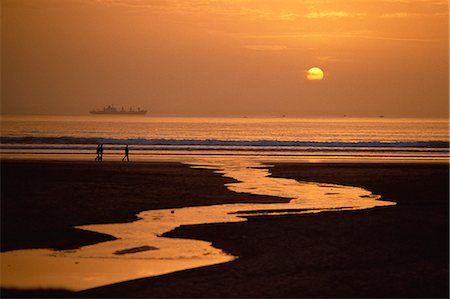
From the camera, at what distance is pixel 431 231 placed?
17.7 m

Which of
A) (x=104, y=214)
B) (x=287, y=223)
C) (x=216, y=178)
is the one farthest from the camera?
(x=216, y=178)

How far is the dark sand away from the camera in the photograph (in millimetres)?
11922

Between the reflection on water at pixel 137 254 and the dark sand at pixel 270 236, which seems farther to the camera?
the reflection on water at pixel 137 254

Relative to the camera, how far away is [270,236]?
666 inches

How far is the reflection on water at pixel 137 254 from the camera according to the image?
12453 mm

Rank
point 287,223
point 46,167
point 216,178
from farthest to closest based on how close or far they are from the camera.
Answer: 1. point 46,167
2. point 216,178
3. point 287,223

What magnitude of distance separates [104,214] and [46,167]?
705 inches

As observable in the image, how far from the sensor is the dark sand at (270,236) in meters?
11.9

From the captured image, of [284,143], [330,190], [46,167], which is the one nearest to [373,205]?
[330,190]

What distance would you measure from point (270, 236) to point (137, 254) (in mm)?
3885

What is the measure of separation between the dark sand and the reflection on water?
548 mm

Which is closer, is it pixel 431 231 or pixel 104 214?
pixel 431 231

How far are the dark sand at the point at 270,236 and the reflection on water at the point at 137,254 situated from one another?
0.55 meters

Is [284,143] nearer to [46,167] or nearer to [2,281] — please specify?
[46,167]
